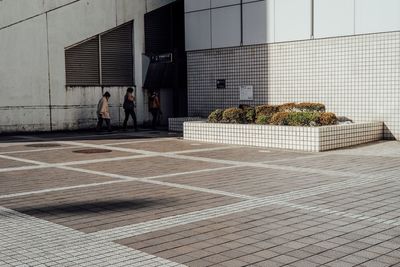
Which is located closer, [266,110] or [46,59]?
[266,110]

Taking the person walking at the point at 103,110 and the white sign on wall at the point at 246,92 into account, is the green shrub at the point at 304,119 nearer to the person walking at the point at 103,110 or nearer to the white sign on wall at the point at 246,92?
the white sign on wall at the point at 246,92

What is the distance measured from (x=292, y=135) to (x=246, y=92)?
5.61 m

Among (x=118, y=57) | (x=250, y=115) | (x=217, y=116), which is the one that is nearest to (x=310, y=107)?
(x=250, y=115)

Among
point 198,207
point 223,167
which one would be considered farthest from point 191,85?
point 198,207

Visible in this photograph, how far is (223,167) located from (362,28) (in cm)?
744

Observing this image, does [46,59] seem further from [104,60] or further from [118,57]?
[118,57]

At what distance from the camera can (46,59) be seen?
2033cm

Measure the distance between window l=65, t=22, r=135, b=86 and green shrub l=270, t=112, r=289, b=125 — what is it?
9308 mm

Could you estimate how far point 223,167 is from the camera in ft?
36.8

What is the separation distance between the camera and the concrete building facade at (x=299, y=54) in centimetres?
1563

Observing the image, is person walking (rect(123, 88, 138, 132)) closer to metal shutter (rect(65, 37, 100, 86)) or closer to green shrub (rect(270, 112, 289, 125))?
metal shutter (rect(65, 37, 100, 86))

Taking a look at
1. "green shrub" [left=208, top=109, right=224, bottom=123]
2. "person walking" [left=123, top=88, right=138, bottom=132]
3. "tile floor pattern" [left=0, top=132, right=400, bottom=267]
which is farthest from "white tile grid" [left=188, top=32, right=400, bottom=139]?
"tile floor pattern" [left=0, top=132, right=400, bottom=267]

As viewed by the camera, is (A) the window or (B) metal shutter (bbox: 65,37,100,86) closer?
(B) metal shutter (bbox: 65,37,100,86)

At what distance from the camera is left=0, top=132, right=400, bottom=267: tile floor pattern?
538 centimetres
